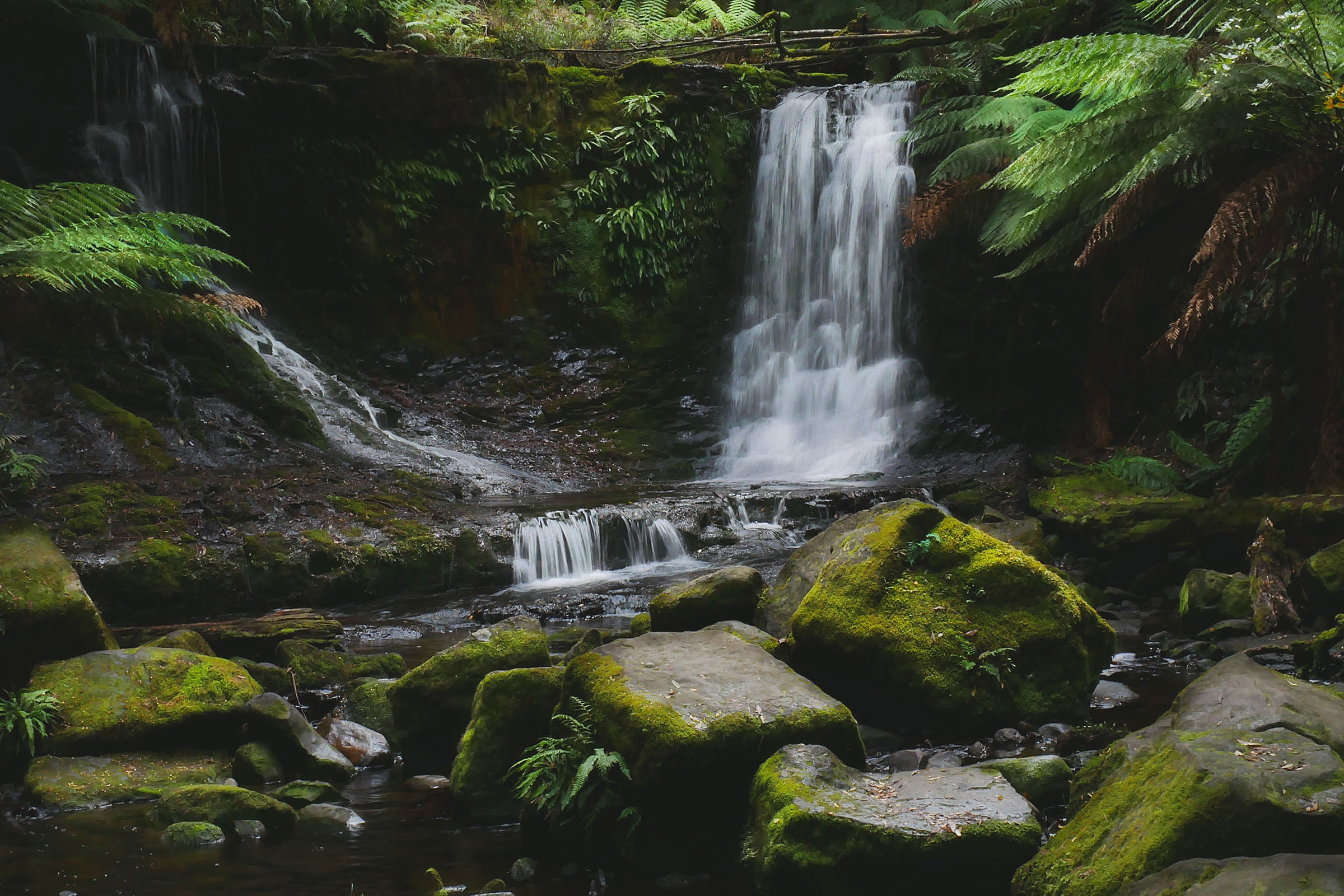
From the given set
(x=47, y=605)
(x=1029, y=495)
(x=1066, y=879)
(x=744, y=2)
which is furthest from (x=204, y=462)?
(x=744, y=2)

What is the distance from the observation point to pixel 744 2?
58.5 feet

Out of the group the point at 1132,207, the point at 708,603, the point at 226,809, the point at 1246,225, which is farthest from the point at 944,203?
the point at 226,809

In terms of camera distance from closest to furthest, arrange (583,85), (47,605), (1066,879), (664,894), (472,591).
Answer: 1. (1066,879)
2. (664,894)
3. (47,605)
4. (472,591)
5. (583,85)

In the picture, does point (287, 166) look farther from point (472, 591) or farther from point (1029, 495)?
point (1029, 495)

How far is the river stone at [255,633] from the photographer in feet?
19.5

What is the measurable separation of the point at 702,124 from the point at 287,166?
19.1 ft

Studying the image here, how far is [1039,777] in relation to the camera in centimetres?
350

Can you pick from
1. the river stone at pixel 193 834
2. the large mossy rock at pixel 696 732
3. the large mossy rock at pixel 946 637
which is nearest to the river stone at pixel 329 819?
the river stone at pixel 193 834

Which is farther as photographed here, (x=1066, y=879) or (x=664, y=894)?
(x=664, y=894)

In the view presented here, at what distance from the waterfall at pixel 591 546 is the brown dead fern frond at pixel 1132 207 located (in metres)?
4.16

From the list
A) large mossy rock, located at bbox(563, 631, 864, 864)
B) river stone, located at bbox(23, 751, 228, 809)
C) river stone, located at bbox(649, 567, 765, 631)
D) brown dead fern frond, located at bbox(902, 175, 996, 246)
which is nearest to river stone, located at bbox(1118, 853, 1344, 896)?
large mossy rock, located at bbox(563, 631, 864, 864)

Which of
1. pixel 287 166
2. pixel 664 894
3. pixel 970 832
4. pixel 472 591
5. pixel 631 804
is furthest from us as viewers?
pixel 287 166

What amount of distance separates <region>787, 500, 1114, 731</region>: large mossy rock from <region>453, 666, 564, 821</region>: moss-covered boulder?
1.22m

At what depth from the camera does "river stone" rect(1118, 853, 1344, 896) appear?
2094mm
